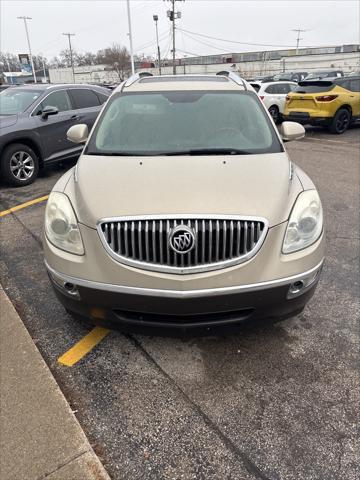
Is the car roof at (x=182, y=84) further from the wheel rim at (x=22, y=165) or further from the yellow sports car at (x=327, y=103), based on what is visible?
the yellow sports car at (x=327, y=103)

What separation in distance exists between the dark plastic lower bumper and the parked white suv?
1334cm

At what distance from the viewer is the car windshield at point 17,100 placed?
23.2ft

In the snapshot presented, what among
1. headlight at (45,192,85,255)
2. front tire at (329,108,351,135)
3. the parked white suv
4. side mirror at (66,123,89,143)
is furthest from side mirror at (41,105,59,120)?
the parked white suv

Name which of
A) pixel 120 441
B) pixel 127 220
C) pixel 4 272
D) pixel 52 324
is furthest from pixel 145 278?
pixel 4 272

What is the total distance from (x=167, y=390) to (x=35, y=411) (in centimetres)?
78

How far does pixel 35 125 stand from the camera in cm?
693

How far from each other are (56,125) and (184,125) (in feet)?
15.6

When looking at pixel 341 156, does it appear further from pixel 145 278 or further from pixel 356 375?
pixel 145 278

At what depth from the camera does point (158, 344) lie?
281 cm

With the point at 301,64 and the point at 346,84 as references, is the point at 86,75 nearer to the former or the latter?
the point at 301,64

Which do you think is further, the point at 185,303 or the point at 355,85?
the point at 355,85

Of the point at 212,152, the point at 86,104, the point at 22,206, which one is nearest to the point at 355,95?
the point at 86,104

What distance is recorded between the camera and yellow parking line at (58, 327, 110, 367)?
8.74 ft

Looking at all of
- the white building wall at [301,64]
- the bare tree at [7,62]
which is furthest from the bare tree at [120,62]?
the bare tree at [7,62]
